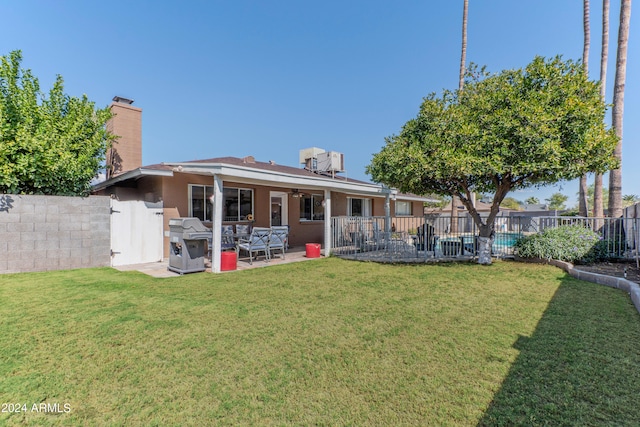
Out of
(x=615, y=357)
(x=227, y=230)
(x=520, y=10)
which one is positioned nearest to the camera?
(x=615, y=357)

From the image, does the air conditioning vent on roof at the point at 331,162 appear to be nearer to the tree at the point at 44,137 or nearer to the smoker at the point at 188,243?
the smoker at the point at 188,243

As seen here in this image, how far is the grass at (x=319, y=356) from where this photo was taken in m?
2.29

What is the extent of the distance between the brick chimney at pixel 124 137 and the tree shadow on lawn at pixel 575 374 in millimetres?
12519

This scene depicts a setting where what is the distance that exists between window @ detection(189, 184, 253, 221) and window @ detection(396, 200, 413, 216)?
1168cm

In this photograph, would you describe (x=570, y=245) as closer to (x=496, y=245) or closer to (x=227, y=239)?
(x=496, y=245)

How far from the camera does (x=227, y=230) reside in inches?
377

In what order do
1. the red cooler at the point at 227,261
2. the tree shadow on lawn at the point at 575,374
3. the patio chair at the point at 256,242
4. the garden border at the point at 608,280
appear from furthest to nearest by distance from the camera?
the patio chair at the point at 256,242, the red cooler at the point at 227,261, the garden border at the point at 608,280, the tree shadow on lawn at the point at 575,374

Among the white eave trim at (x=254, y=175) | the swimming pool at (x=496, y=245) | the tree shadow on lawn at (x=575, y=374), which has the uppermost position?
the white eave trim at (x=254, y=175)

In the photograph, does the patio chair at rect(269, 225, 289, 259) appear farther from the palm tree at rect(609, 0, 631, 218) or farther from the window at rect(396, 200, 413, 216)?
the window at rect(396, 200, 413, 216)

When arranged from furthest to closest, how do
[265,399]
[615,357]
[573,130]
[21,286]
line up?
[573,130] < [21,286] < [615,357] < [265,399]

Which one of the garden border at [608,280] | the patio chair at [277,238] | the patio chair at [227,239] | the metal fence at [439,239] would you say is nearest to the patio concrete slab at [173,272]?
the patio chair at [277,238]

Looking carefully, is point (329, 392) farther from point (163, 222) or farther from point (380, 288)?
point (163, 222)

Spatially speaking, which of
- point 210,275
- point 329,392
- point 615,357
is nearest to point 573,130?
point 615,357

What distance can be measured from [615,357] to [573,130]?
19.3ft
